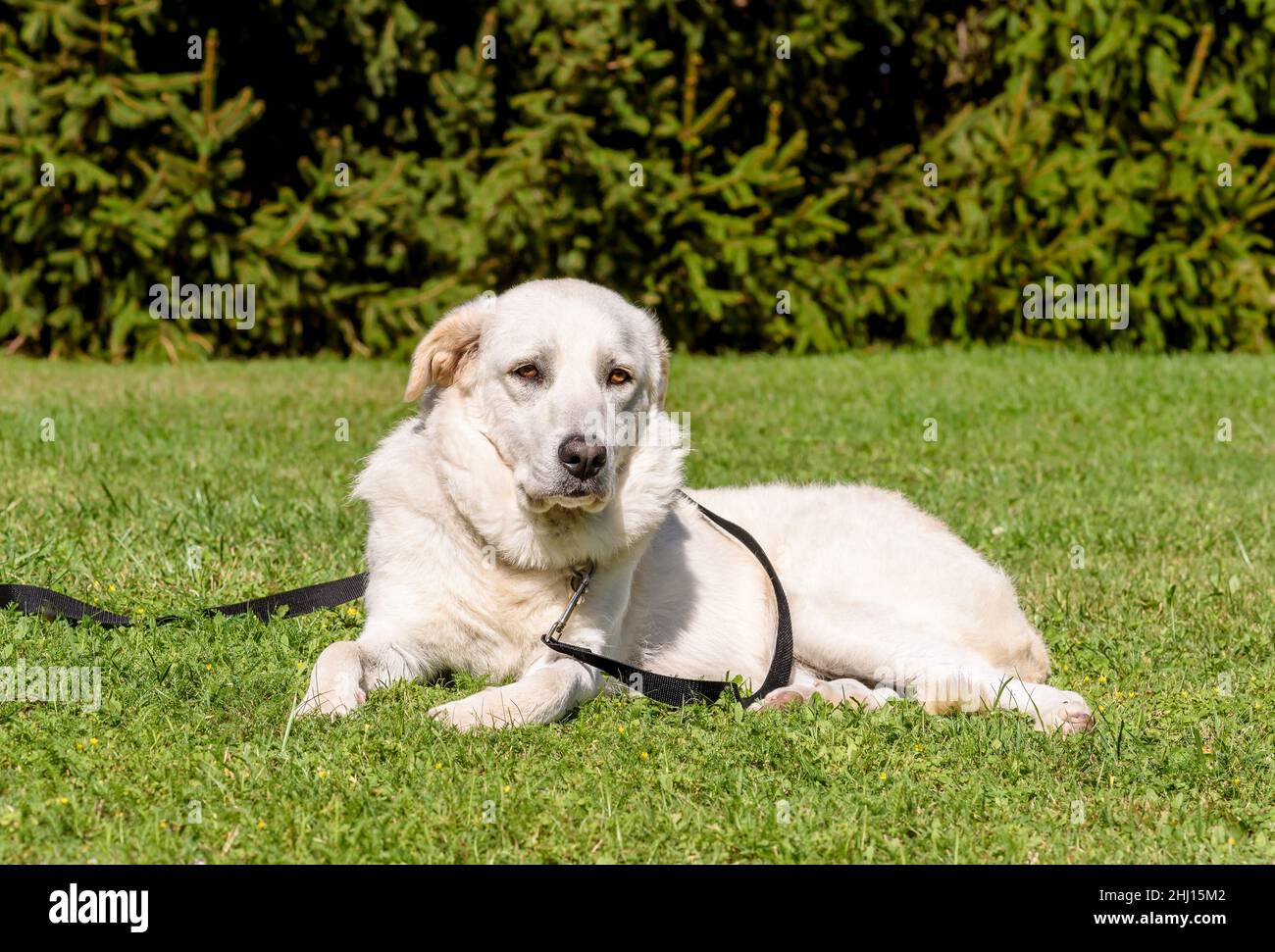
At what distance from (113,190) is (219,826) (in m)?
10.9

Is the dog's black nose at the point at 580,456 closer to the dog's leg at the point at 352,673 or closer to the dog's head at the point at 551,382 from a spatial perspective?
the dog's head at the point at 551,382

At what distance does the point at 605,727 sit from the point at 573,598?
0.46 meters

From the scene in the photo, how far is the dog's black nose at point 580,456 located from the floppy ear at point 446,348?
553mm

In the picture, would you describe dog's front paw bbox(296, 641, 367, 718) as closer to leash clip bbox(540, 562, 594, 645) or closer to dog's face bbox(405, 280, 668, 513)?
leash clip bbox(540, 562, 594, 645)

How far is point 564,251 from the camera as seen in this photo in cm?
1355

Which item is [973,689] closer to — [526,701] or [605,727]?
[605,727]

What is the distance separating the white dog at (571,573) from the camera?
3.91 metres

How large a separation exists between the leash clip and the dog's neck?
3 cm

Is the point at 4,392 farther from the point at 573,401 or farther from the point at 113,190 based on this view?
the point at 573,401

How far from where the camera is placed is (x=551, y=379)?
4020 millimetres

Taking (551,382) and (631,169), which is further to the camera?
(631,169)

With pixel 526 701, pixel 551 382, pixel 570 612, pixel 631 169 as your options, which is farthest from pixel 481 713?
pixel 631 169

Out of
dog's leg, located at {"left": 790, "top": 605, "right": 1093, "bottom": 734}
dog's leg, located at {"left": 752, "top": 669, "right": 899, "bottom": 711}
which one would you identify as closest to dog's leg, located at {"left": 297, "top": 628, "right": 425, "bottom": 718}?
dog's leg, located at {"left": 752, "top": 669, "right": 899, "bottom": 711}

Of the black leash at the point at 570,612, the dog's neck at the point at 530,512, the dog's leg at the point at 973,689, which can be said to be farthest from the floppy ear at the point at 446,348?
the dog's leg at the point at 973,689
